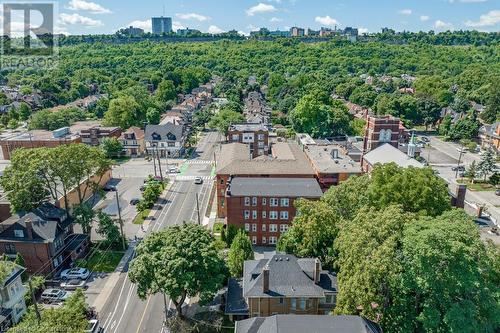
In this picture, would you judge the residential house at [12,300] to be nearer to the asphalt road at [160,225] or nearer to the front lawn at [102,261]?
the asphalt road at [160,225]

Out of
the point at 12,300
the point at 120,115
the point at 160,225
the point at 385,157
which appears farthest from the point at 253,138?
the point at 12,300

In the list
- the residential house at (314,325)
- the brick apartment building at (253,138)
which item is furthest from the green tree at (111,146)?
the residential house at (314,325)

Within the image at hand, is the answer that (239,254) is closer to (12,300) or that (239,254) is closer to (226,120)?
(12,300)

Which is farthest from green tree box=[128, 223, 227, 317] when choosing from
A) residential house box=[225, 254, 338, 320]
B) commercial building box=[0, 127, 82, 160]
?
commercial building box=[0, 127, 82, 160]

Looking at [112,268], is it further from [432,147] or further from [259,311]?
[432,147]

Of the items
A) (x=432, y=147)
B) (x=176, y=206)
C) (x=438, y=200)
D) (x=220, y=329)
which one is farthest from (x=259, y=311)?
(x=432, y=147)

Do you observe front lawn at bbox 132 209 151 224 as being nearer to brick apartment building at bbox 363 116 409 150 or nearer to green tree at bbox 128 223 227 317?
green tree at bbox 128 223 227 317

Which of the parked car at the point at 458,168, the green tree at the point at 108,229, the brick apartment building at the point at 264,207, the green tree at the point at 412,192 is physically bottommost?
the green tree at the point at 108,229
